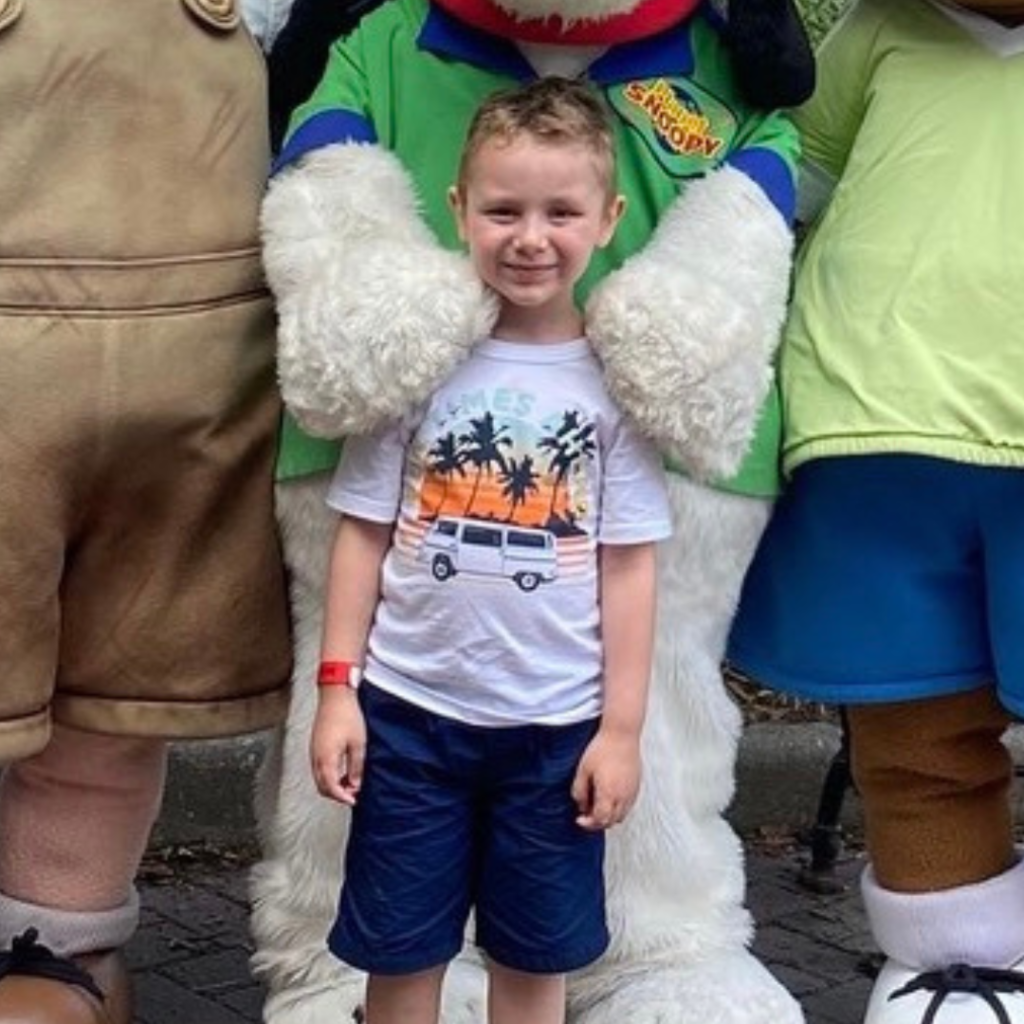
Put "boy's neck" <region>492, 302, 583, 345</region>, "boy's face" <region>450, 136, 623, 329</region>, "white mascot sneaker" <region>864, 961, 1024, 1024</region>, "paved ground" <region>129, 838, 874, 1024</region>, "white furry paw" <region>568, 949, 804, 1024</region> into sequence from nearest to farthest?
"boy's face" <region>450, 136, 623, 329</region> < "boy's neck" <region>492, 302, 583, 345</region> < "white furry paw" <region>568, 949, 804, 1024</region> < "white mascot sneaker" <region>864, 961, 1024, 1024</region> < "paved ground" <region>129, 838, 874, 1024</region>

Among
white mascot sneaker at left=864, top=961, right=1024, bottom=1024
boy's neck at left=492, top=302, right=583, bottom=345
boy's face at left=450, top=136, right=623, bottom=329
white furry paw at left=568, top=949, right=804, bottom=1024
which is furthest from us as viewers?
white mascot sneaker at left=864, top=961, right=1024, bottom=1024

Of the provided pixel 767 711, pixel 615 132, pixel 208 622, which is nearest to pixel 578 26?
pixel 615 132

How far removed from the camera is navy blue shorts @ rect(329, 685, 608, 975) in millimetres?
2811

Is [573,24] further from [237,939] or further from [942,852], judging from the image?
[237,939]

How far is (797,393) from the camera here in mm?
3004

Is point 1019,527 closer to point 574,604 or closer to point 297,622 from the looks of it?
point 574,604

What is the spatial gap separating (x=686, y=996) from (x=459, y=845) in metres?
0.38

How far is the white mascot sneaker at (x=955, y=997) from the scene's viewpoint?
308 cm

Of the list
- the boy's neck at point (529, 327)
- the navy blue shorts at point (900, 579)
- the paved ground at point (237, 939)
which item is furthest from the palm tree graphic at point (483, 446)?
the paved ground at point (237, 939)

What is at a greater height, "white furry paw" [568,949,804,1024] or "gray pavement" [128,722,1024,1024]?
"white furry paw" [568,949,804,1024]

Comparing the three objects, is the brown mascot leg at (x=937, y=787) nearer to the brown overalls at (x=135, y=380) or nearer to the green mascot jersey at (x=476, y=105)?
the green mascot jersey at (x=476, y=105)

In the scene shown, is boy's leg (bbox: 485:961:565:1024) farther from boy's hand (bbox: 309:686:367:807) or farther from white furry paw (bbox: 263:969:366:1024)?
boy's hand (bbox: 309:686:367:807)

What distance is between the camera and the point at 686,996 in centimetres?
298

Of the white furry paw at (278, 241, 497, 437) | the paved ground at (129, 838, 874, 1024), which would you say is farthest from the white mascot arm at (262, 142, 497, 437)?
the paved ground at (129, 838, 874, 1024)
